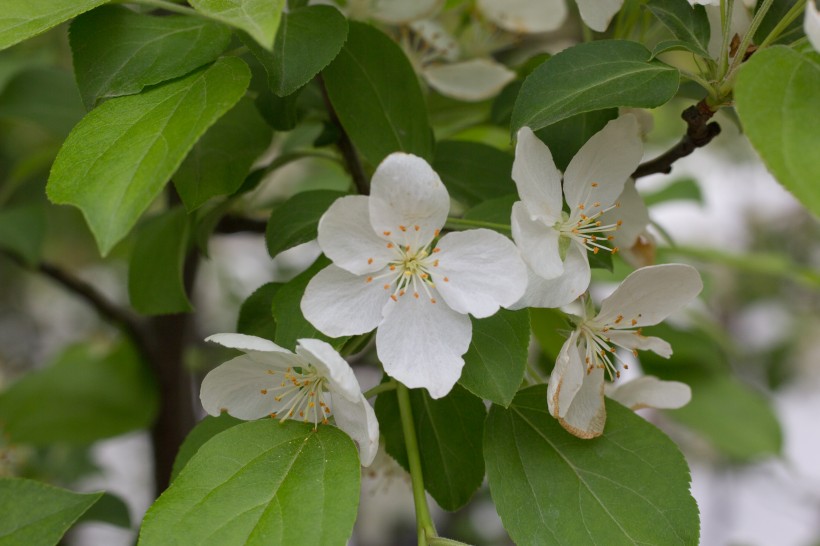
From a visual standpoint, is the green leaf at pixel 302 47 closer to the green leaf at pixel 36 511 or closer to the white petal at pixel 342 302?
the white petal at pixel 342 302

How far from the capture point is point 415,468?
0.60 meters

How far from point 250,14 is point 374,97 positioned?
0.56 feet

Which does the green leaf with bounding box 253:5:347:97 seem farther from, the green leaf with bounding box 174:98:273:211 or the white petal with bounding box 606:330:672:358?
the white petal with bounding box 606:330:672:358

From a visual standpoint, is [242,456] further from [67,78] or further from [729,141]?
[729,141]

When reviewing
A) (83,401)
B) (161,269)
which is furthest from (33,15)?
(83,401)

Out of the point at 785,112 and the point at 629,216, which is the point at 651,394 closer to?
the point at 629,216

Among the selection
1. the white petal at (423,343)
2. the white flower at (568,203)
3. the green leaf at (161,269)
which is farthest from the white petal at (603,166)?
the green leaf at (161,269)

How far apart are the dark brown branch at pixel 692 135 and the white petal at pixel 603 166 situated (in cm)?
5

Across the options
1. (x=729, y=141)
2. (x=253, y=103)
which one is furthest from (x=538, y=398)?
(x=729, y=141)

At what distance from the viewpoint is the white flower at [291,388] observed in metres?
0.52

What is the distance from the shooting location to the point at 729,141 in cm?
233

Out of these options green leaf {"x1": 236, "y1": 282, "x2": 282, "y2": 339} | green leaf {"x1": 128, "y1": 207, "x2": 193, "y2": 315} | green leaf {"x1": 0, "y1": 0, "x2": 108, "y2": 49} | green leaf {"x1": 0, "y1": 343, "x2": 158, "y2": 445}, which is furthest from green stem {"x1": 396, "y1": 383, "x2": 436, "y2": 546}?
green leaf {"x1": 0, "y1": 343, "x2": 158, "y2": 445}

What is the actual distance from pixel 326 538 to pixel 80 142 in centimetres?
27

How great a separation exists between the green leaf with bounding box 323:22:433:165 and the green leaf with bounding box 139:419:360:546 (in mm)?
219
